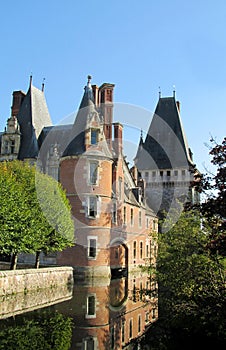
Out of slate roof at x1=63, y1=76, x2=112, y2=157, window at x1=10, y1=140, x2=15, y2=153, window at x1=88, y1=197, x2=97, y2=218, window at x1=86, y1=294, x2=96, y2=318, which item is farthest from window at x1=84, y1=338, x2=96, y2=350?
window at x1=10, y1=140, x2=15, y2=153

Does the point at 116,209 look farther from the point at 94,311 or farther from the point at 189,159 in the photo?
the point at 189,159

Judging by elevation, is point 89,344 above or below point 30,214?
below

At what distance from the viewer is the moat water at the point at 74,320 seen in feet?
37.7

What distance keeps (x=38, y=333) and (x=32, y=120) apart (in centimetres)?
2830

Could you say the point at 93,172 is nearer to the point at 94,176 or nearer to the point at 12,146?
the point at 94,176

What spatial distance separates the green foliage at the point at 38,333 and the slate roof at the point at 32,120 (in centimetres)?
2353

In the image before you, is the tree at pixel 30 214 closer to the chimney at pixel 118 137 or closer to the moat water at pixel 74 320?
the moat water at pixel 74 320

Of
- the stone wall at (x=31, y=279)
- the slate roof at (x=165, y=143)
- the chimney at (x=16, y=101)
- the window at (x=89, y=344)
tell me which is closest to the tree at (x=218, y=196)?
the window at (x=89, y=344)

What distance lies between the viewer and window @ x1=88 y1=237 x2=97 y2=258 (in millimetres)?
29219

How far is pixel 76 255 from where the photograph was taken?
29.0 meters

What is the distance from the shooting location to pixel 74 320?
14.4 m

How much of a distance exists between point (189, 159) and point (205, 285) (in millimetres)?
43266

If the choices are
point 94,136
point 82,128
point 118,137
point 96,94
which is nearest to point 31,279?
point 94,136

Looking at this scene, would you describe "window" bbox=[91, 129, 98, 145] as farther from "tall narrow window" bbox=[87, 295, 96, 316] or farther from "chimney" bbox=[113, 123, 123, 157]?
"tall narrow window" bbox=[87, 295, 96, 316]
